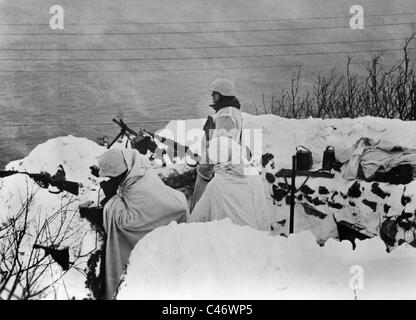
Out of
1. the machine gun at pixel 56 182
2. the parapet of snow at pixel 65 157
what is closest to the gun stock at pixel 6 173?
the parapet of snow at pixel 65 157

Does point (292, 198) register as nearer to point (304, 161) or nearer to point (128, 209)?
point (304, 161)

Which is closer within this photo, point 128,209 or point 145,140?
point 128,209

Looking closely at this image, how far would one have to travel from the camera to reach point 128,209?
6.56 m

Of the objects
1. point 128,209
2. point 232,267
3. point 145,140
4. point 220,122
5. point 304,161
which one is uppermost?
point 220,122

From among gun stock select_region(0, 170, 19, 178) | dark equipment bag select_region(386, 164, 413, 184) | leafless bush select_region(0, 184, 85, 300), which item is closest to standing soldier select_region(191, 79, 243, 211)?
leafless bush select_region(0, 184, 85, 300)

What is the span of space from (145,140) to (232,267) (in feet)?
6.50

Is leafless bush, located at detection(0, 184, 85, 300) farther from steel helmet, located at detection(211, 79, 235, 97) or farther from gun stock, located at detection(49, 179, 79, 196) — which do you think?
steel helmet, located at detection(211, 79, 235, 97)

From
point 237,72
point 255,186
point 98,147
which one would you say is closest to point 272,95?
point 237,72

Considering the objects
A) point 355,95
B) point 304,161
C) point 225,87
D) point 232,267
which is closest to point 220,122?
point 225,87

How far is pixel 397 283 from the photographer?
6562mm

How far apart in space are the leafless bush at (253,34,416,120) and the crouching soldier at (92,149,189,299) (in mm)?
1730

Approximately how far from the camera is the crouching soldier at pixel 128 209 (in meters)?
6.50

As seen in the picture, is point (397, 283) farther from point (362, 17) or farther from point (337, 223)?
point (362, 17)

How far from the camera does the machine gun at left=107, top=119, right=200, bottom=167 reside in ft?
23.6
